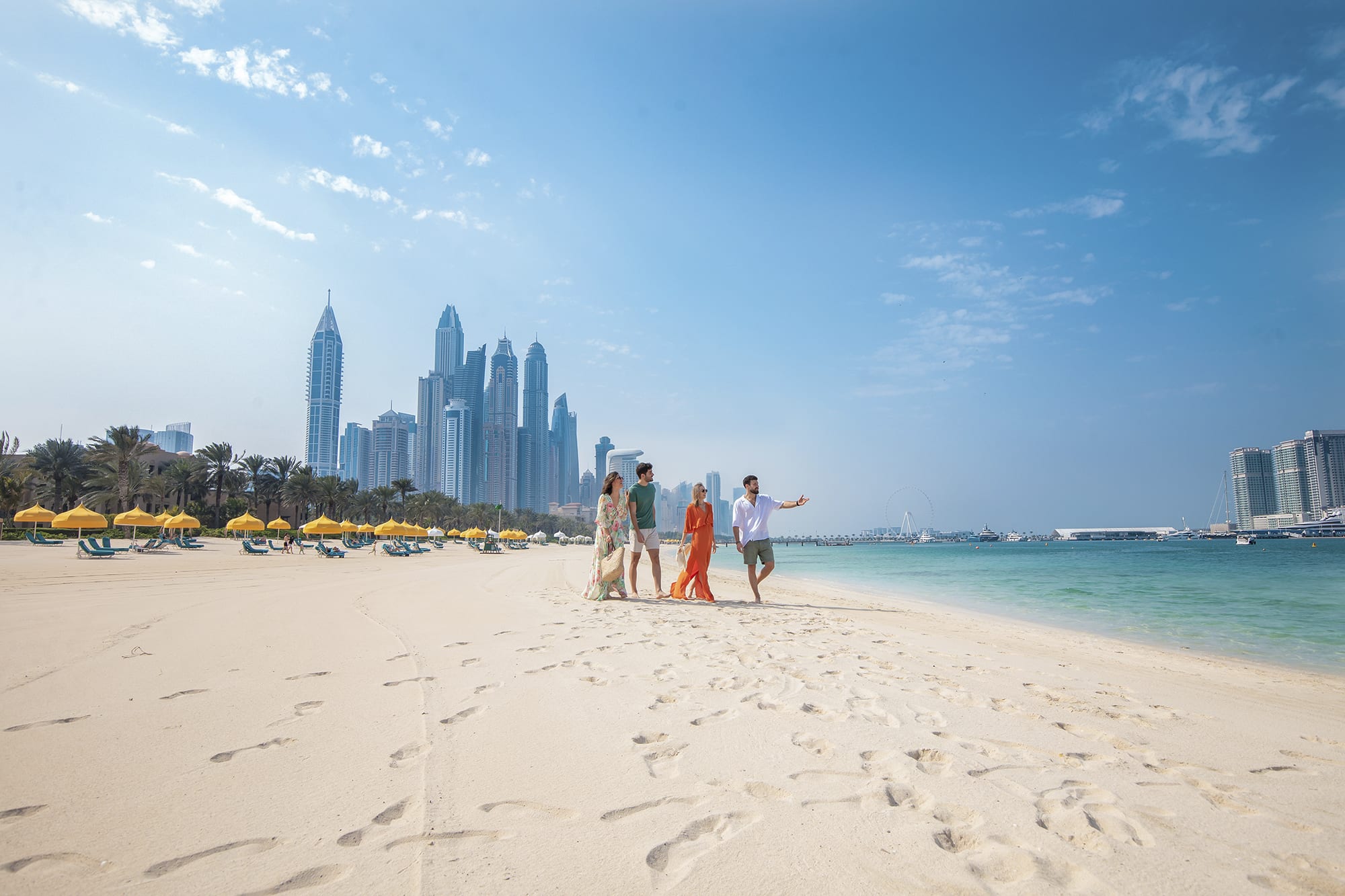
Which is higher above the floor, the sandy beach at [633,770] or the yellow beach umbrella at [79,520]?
the yellow beach umbrella at [79,520]

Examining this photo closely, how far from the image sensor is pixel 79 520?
27.5m

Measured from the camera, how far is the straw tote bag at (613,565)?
343 inches

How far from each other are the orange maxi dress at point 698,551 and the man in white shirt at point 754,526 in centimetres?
45

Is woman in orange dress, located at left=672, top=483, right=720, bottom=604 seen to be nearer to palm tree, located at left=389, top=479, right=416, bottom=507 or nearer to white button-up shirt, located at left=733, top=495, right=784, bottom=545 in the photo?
white button-up shirt, located at left=733, top=495, right=784, bottom=545

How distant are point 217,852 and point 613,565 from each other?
6.98m

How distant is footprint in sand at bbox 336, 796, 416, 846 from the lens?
187 centimetres

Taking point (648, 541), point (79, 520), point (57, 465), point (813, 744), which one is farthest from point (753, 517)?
point (57, 465)

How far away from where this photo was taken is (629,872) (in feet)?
5.74

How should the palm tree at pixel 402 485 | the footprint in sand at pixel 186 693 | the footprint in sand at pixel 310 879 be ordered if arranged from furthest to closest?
the palm tree at pixel 402 485
the footprint in sand at pixel 186 693
the footprint in sand at pixel 310 879

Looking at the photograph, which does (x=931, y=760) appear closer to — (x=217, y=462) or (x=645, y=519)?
(x=645, y=519)

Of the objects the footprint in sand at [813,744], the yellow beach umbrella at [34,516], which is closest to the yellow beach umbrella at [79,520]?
the yellow beach umbrella at [34,516]

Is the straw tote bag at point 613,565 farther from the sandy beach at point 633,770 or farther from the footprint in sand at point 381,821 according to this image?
the footprint in sand at point 381,821

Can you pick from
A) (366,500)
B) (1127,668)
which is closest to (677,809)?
(1127,668)

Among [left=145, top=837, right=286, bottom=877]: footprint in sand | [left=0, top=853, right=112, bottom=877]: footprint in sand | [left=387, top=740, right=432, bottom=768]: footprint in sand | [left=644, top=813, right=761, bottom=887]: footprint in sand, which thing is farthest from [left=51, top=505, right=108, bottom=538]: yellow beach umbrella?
[left=644, top=813, right=761, bottom=887]: footprint in sand
